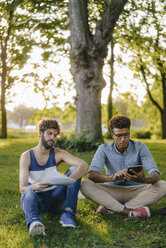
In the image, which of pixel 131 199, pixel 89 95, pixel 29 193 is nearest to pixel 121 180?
pixel 131 199

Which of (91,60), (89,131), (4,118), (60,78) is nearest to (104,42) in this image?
(91,60)

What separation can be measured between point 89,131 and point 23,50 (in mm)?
7890

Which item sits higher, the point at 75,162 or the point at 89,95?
the point at 89,95

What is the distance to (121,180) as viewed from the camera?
5.11 metres

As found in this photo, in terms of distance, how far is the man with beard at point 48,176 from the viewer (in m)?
4.14

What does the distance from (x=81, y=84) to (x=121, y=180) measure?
830 cm

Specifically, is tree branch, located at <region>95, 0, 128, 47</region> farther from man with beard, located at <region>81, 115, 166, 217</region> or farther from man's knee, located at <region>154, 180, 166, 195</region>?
man's knee, located at <region>154, 180, 166, 195</region>

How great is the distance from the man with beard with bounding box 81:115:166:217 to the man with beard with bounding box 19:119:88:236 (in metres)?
0.46

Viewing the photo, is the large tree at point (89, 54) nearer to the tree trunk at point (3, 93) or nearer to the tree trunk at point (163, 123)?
the tree trunk at point (3, 93)

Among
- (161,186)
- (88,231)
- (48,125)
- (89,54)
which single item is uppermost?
(89,54)

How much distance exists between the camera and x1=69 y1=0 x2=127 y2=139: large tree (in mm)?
12227

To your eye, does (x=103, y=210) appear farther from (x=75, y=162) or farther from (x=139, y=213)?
(x=75, y=162)

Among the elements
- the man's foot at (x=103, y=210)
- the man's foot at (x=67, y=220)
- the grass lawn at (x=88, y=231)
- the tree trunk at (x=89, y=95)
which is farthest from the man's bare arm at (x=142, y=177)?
the tree trunk at (x=89, y=95)

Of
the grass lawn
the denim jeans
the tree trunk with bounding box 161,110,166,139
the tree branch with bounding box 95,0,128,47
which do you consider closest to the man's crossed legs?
the grass lawn
